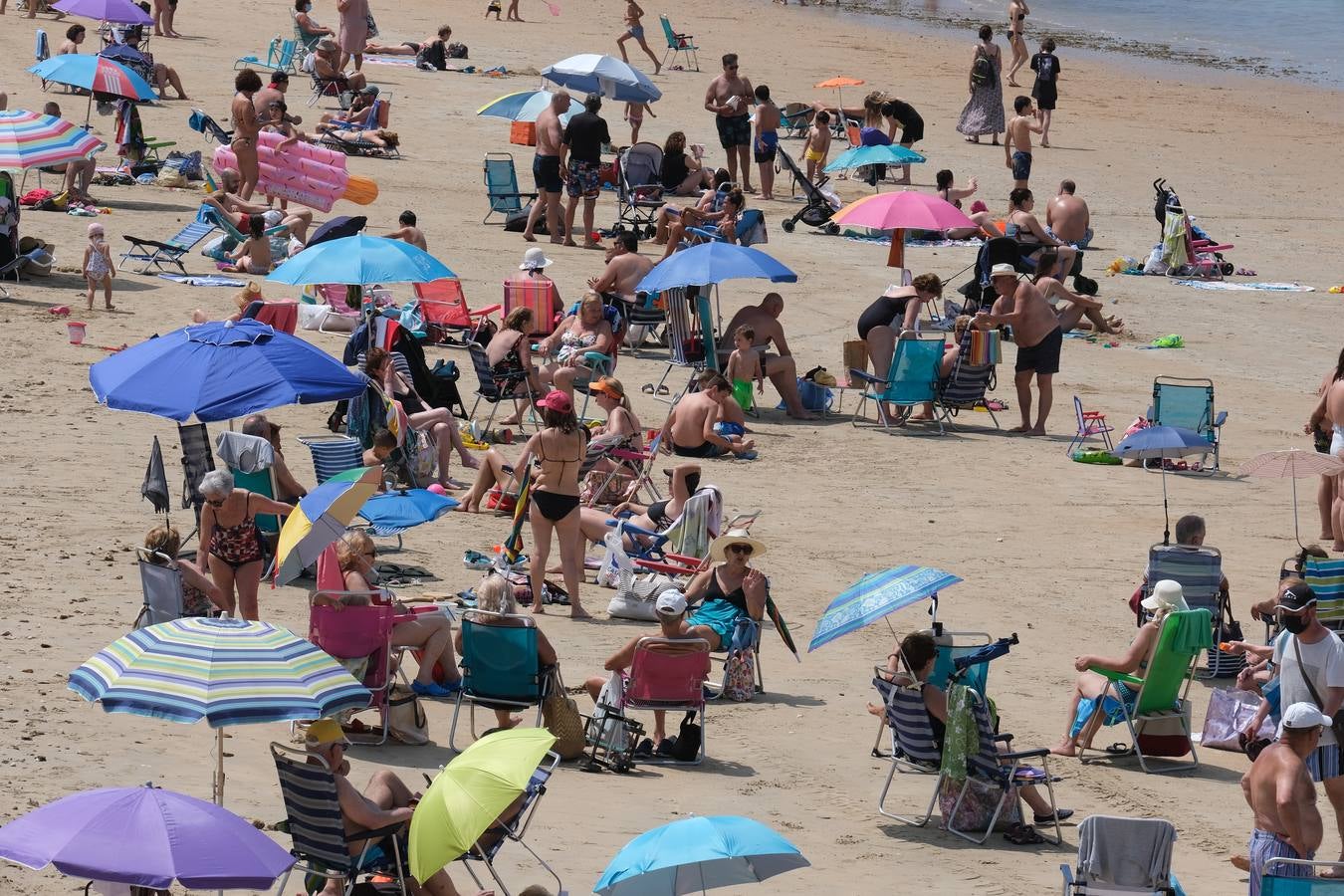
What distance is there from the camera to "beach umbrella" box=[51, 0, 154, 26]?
23828 millimetres

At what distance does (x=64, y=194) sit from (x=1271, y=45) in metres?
31.8

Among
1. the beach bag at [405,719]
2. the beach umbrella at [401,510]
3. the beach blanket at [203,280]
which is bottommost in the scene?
the beach bag at [405,719]

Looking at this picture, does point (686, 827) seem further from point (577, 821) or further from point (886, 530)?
point (886, 530)

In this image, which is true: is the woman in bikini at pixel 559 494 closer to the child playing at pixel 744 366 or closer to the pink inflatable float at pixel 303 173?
the child playing at pixel 744 366

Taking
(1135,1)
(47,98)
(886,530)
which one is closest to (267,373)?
(886,530)

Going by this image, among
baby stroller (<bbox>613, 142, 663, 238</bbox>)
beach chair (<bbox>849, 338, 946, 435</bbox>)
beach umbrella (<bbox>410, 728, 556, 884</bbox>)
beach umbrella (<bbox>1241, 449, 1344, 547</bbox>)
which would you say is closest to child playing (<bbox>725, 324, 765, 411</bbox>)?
beach chair (<bbox>849, 338, 946, 435</bbox>)

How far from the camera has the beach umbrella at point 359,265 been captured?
13.3 m

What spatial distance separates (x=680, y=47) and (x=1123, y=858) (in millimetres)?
26959

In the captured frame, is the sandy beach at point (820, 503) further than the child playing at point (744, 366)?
No

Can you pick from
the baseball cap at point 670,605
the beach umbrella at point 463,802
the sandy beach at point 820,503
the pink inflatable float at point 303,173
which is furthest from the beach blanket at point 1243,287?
the beach umbrella at point 463,802

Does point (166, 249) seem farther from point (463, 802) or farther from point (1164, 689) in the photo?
point (463, 802)

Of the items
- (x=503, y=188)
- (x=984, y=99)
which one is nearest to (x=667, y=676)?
(x=503, y=188)

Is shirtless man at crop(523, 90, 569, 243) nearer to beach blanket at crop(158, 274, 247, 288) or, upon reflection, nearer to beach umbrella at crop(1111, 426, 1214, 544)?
beach blanket at crop(158, 274, 247, 288)

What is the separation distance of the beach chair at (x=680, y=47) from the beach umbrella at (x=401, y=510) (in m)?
22.3
